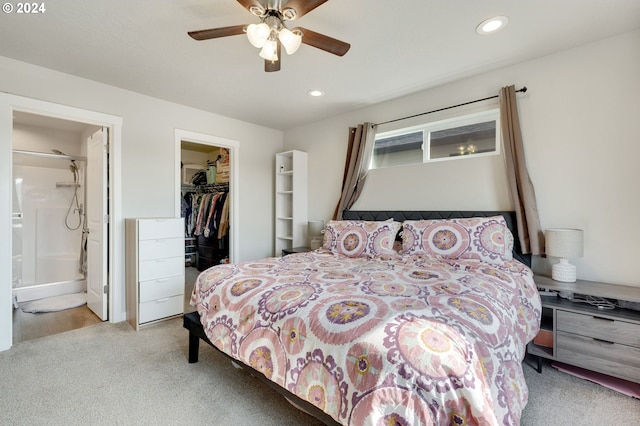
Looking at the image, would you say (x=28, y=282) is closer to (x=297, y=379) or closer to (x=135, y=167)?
(x=135, y=167)

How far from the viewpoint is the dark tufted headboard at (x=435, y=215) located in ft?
8.36

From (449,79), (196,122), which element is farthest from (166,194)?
(449,79)

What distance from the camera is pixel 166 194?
3.44 m

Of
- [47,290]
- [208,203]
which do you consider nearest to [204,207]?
[208,203]

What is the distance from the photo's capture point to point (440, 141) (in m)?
3.18

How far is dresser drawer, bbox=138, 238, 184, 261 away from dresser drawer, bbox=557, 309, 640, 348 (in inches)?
136

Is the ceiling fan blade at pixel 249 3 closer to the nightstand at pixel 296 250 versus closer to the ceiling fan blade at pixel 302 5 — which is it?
the ceiling fan blade at pixel 302 5

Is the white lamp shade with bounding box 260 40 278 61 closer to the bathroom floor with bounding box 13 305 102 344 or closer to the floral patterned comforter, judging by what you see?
the floral patterned comforter

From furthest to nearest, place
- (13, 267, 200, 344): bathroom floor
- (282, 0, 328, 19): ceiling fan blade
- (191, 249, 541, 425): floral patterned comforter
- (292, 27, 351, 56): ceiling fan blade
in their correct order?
(13, 267, 200, 344): bathroom floor
(292, 27, 351, 56): ceiling fan blade
(282, 0, 328, 19): ceiling fan blade
(191, 249, 541, 425): floral patterned comforter

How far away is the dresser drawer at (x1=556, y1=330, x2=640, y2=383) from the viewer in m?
1.78

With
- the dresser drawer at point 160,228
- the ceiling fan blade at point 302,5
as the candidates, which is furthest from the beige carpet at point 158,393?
the ceiling fan blade at point 302,5

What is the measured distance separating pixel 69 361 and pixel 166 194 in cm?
183

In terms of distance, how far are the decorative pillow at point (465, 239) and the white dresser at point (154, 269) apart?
2.44 meters

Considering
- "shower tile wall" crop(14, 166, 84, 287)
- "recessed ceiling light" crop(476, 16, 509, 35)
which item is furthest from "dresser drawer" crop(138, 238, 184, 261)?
"recessed ceiling light" crop(476, 16, 509, 35)
